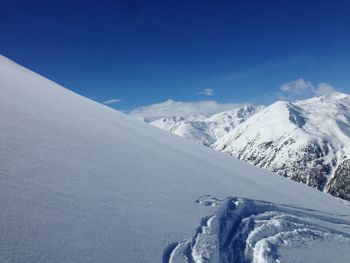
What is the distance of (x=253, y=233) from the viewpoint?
8.56 meters

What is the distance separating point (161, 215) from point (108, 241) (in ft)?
6.44

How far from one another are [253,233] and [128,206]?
10.2 feet

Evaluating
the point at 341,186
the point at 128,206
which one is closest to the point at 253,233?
the point at 128,206

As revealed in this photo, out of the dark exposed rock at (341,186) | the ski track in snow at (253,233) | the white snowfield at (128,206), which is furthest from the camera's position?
the dark exposed rock at (341,186)

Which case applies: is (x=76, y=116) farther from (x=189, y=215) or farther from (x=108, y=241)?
(x=108, y=241)

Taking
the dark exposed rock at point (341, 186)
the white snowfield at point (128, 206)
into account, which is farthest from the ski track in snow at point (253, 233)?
the dark exposed rock at point (341, 186)

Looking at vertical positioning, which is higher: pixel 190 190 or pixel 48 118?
pixel 48 118

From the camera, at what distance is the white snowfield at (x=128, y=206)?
5738mm

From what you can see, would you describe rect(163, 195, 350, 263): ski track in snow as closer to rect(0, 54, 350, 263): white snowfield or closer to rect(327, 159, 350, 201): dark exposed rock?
rect(0, 54, 350, 263): white snowfield

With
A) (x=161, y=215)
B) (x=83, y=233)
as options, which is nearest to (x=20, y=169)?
(x=83, y=233)

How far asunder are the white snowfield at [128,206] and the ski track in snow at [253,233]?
0.03m

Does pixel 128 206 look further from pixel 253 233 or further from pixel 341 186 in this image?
pixel 341 186

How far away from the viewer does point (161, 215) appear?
7707mm

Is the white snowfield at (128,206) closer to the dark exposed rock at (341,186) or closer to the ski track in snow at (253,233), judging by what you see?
the ski track in snow at (253,233)
